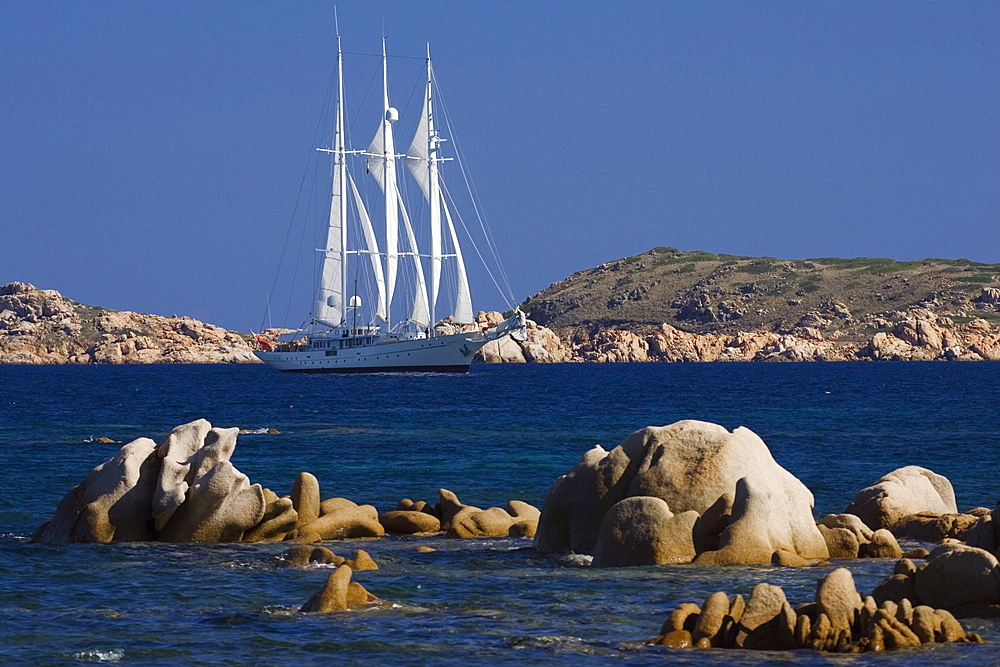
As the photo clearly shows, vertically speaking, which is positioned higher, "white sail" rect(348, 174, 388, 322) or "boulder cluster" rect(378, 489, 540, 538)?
"white sail" rect(348, 174, 388, 322)

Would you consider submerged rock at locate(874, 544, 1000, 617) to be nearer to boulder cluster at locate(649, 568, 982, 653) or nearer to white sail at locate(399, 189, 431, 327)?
boulder cluster at locate(649, 568, 982, 653)

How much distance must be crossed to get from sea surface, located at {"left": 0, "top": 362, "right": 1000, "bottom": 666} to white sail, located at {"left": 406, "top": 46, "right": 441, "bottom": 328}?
53.5 meters

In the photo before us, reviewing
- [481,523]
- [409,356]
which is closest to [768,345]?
[409,356]

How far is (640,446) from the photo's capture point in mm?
17641

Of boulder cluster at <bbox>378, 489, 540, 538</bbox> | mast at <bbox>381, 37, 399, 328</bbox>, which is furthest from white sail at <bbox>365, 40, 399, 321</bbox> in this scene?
boulder cluster at <bbox>378, 489, 540, 538</bbox>

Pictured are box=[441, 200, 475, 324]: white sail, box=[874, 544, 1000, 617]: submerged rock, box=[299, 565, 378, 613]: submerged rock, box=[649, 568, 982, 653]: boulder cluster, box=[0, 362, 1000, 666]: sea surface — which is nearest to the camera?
box=[649, 568, 982, 653]: boulder cluster

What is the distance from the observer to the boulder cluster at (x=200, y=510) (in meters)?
19.1

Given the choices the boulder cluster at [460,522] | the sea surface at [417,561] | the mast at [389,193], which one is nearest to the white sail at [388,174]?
the mast at [389,193]

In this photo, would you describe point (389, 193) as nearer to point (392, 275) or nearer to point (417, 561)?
point (392, 275)

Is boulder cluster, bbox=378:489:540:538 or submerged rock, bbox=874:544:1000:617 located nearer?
A: submerged rock, bbox=874:544:1000:617

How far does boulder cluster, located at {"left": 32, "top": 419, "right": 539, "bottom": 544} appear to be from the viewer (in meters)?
19.1

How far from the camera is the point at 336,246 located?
120 metres

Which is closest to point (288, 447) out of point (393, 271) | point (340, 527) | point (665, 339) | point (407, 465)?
point (407, 465)

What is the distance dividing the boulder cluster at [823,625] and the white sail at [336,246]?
109m
